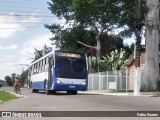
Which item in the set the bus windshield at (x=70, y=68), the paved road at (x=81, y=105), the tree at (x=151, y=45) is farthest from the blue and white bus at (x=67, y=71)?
the paved road at (x=81, y=105)

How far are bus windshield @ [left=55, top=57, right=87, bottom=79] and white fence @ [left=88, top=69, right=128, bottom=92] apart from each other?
10676mm

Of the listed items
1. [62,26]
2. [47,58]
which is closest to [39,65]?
[47,58]

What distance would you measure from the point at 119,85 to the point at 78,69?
14.7 m

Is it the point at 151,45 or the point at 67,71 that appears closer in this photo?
the point at 67,71

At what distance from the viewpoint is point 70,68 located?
31.8 meters

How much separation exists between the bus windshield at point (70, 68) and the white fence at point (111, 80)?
10676 millimetres

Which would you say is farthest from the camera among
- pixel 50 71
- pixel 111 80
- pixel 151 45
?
pixel 111 80

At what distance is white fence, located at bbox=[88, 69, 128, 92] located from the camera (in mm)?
43669

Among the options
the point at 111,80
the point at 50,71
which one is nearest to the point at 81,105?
the point at 50,71

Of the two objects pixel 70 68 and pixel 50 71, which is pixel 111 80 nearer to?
pixel 50 71

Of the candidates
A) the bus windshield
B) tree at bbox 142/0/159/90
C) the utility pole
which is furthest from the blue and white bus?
tree at bbox 142/0/159/90

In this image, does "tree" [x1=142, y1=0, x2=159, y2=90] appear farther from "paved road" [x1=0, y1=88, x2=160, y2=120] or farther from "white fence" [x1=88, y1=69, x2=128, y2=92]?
"paved road" [x1=0, y1=88, x2=160, y2=120]

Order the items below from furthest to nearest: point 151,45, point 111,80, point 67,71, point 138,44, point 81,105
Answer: point 111,80, point 151,45, point 138,44, point 67,71, point 81,105

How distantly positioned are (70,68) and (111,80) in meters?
15.9
